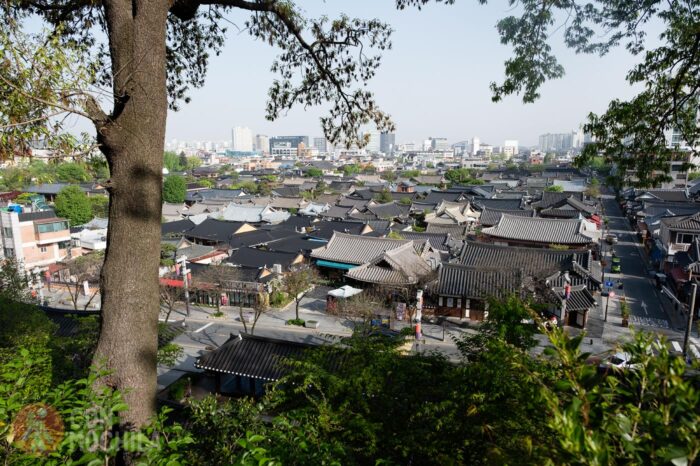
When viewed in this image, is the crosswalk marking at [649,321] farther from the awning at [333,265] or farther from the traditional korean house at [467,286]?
the awning at [333,265]

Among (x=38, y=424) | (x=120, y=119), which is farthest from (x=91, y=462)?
(x=120, y=119)

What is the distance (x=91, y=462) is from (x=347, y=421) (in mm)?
2405

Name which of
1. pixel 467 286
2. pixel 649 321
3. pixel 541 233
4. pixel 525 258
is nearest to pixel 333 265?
pixel 467 286

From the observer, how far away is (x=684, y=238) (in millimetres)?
27875

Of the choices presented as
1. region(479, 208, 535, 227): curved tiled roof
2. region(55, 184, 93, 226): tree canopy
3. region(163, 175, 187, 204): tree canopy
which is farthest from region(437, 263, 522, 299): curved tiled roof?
region(163, 175, 187, 204): tree canopy

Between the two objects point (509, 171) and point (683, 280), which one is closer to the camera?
point (683, 280)

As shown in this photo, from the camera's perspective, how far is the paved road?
70.6ft

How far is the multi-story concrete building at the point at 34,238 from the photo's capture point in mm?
28078

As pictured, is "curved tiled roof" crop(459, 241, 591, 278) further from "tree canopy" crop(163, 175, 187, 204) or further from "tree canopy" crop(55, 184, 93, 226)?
"tree canopy" crop(163, 175, 187, 204)

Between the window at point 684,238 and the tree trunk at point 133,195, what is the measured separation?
33510 millimetres

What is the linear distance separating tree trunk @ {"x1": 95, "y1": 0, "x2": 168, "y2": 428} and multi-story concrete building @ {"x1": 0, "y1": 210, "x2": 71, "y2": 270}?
29054mm

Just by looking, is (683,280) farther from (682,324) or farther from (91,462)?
(91,462)

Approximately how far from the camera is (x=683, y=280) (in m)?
23.2

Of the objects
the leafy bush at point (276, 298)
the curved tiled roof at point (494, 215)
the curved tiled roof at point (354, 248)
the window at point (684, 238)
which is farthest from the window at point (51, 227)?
the window at point (684, 238)
